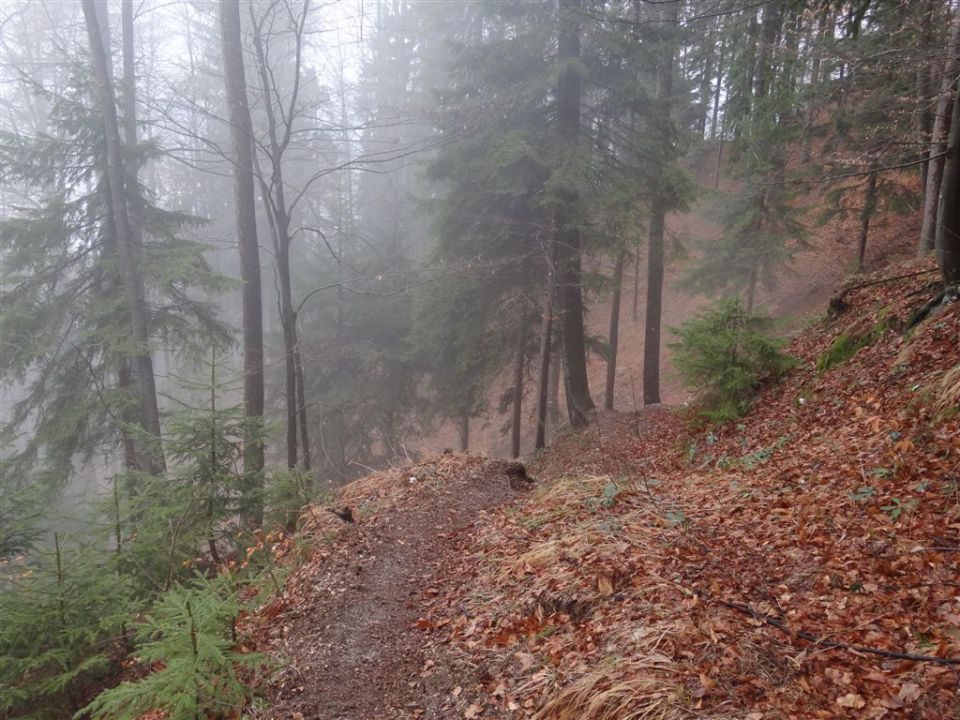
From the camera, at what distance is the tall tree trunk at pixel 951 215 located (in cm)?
678

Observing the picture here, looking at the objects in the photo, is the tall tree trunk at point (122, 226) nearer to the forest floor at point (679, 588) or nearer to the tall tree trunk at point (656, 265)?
the forest floor at point (679, 588)

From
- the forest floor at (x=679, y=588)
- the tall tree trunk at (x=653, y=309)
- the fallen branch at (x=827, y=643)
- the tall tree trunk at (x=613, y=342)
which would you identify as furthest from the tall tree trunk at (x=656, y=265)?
the fallen branch at (x=827, y=643)

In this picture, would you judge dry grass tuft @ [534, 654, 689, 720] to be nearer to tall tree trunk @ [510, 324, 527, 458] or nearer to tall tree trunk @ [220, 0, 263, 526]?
tall tree trunk @ [220, 0, 263, 526]

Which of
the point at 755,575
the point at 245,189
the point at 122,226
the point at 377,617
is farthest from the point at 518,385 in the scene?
the point at 755,575

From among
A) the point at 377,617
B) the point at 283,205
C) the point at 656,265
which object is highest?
the point at 283,205

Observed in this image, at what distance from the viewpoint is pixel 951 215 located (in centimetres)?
694

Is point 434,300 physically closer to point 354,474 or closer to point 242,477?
point 354,474

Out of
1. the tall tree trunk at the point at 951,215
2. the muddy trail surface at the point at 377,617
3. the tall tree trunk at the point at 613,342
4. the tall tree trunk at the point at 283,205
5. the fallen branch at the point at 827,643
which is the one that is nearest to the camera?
the fallen branch at the point at 827,643

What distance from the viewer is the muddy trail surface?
4.05 meters

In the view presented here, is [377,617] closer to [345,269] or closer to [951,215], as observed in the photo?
[951,215]

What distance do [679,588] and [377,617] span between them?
2575mm

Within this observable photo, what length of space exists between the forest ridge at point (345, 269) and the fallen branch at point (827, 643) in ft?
5.06

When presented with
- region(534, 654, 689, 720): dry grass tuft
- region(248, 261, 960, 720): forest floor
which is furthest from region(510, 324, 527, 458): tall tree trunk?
region(534, 654, 689, 720): dry grass tuft

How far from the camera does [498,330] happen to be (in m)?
15.9
